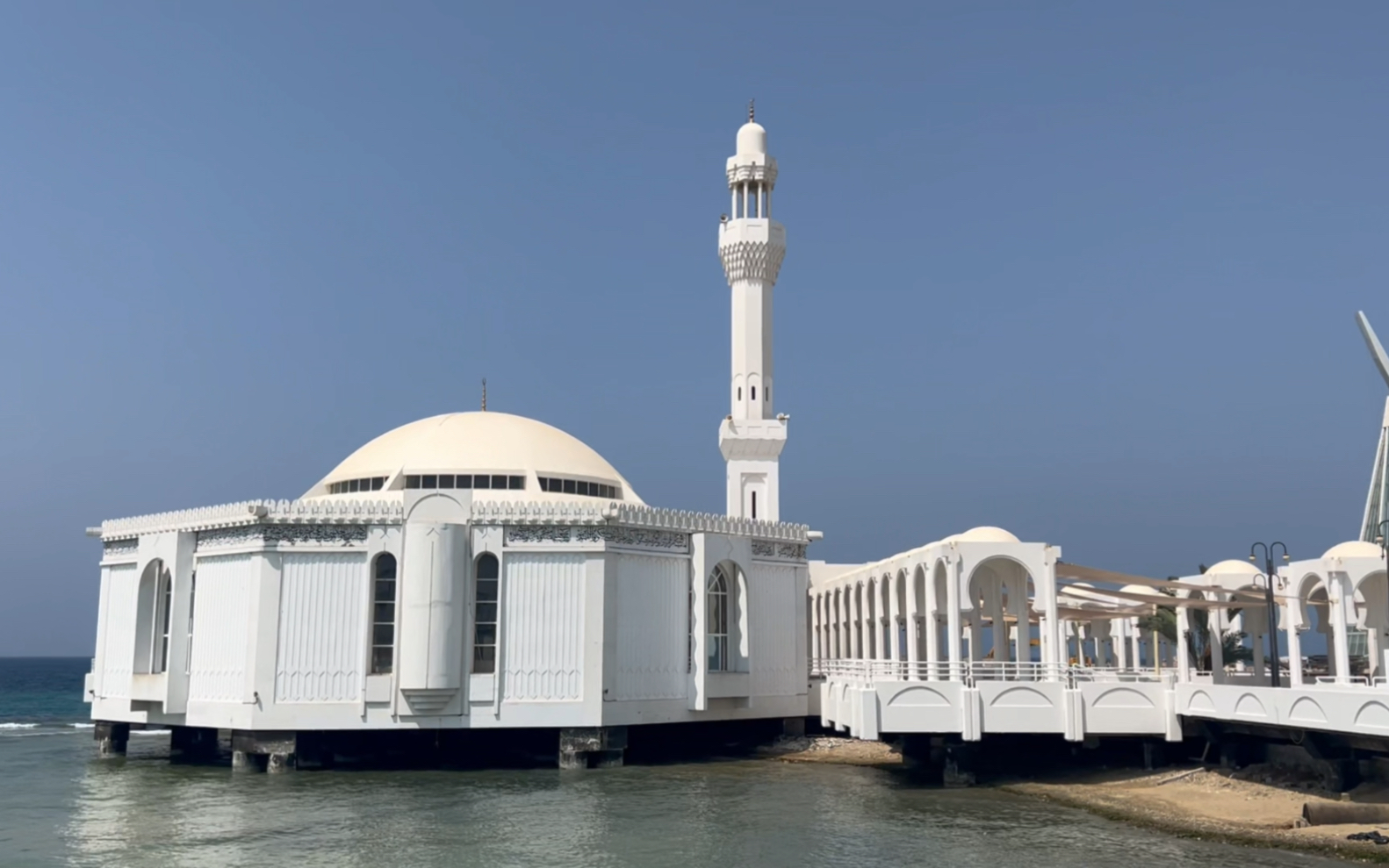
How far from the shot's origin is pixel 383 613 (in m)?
33.7

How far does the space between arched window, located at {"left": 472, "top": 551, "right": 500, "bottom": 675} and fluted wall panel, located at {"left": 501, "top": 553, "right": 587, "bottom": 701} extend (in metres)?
0.40

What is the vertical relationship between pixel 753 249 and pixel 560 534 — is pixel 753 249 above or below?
above

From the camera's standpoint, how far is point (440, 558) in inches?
1296

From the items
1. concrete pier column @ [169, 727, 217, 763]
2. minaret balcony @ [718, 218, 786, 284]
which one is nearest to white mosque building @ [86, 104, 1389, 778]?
concrete pier column @ [169, 727, 217, 763]

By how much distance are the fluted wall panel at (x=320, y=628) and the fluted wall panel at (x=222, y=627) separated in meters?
1.08

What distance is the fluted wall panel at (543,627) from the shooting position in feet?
110

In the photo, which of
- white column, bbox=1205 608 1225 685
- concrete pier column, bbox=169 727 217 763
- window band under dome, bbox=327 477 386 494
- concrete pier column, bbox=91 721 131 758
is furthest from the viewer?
concrete pier column, bbox=91 721 131 758

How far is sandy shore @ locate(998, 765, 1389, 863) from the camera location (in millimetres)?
22312

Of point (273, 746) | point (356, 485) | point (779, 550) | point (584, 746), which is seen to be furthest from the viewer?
point (356, 485)

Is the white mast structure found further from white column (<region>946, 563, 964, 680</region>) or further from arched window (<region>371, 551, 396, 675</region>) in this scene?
arched window (<region>371, 551, 396, 675</region>)

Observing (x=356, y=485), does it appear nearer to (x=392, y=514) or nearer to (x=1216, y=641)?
(x=392, y=514)

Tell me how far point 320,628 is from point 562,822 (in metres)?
11.3

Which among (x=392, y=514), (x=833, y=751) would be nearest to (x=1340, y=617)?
(x=833, y=751)

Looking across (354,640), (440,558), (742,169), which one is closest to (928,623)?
(440,558)
